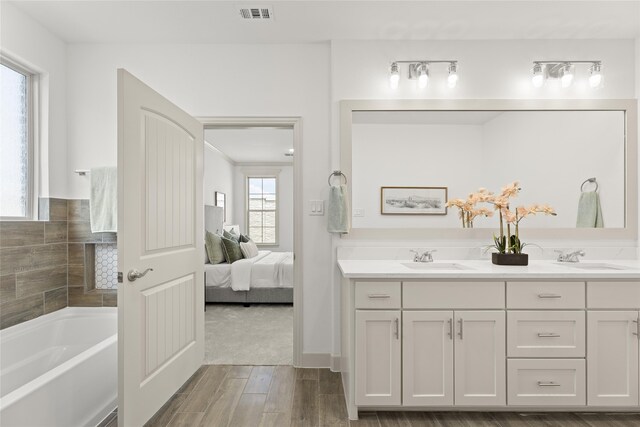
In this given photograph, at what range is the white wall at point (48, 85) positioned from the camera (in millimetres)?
2408


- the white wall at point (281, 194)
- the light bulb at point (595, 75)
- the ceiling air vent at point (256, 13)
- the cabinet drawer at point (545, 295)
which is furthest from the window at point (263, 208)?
the cabinet drawer at point (545, 295)

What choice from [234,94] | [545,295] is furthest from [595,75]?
[234,94]

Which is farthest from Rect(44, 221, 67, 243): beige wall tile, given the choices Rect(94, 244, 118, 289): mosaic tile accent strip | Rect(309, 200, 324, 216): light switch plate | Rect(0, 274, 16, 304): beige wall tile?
Rect(309, 200, 324, 216): light switch plate

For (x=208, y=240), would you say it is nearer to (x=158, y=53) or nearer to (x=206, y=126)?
(x=206, y=126)

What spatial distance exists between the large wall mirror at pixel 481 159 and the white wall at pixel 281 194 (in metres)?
5.14

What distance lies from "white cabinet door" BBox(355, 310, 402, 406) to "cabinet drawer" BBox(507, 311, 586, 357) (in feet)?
2.20

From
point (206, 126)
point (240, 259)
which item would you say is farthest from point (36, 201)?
point (240, 259)

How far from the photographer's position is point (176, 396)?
7.64 feet

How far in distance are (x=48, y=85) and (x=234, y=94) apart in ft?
4.52

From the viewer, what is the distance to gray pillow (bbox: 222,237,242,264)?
15.8ft

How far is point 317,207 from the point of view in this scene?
2.79 metres

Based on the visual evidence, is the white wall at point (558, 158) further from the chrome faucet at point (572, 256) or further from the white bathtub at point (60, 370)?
the white bathtub at point (60, 370)

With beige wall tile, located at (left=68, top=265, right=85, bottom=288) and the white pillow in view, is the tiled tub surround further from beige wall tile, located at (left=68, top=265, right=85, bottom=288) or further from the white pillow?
the white pillow

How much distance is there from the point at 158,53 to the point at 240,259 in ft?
9.36
